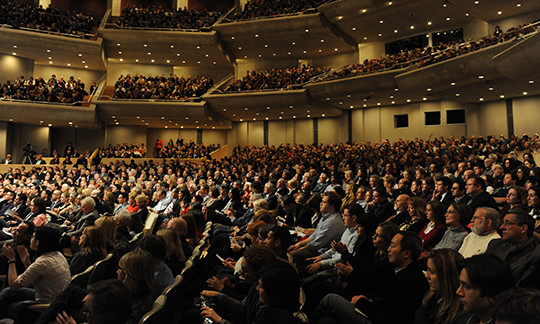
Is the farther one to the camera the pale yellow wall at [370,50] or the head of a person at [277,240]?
the pale yellow wall at [370,50]

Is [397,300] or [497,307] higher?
[497,307]

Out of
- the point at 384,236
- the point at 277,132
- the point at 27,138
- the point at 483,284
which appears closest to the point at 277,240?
the point at 384,236

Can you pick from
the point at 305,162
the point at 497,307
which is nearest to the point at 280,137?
the point at 305,162

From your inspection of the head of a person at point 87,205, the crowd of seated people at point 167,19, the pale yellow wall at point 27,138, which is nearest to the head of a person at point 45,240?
the head of a person at point 87,205

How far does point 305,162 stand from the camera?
13773 mm

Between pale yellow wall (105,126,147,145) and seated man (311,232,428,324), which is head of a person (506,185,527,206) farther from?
pale yellow wall (105,126,147,145)

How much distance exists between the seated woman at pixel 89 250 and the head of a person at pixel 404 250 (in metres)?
2.64

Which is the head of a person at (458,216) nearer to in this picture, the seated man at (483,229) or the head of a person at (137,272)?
the seated man at (483,229)

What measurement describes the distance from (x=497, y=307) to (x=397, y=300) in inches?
51.6

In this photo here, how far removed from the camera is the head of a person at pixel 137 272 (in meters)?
2.65

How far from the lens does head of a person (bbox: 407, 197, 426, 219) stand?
14.8ft

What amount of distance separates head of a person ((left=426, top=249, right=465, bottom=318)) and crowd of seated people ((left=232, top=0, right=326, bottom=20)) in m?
18.1

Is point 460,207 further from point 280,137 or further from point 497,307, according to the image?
point 280,137

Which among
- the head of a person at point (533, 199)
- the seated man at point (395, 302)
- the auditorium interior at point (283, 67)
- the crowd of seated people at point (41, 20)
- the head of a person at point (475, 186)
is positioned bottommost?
the seated man at point (395, 302)
